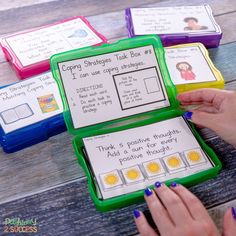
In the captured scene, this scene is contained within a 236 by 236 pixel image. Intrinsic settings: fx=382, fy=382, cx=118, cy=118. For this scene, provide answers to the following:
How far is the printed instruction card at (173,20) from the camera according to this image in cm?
94

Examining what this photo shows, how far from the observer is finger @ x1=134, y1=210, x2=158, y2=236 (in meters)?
0.57

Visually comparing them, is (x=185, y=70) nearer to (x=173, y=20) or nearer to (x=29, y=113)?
(x=173, y=20)

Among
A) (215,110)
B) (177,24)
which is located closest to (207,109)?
(215,110)

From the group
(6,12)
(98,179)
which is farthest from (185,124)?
(6,12)

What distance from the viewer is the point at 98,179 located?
635 millimetres

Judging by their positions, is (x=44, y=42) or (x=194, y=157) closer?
(x=194, y=157)

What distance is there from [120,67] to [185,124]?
0.54ft

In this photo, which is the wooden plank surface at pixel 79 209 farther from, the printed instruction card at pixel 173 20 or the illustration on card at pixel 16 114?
the printed instruction card at pixel 173 20

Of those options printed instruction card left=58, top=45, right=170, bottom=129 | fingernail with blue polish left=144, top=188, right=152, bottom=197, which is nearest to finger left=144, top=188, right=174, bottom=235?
fingernail with blue polish left=144, top=188, right=152, bottom=197

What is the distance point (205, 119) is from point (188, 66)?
0.19m

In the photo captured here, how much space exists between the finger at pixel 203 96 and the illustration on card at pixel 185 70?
80 millimetres

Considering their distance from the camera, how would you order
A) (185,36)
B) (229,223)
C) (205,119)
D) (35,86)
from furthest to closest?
1. (185,36)
2. (35,86)
3. (205,119)
4. (229,223)

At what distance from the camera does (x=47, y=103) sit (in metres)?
0.76

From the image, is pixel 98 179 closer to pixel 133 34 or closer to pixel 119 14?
pixel 133 34
